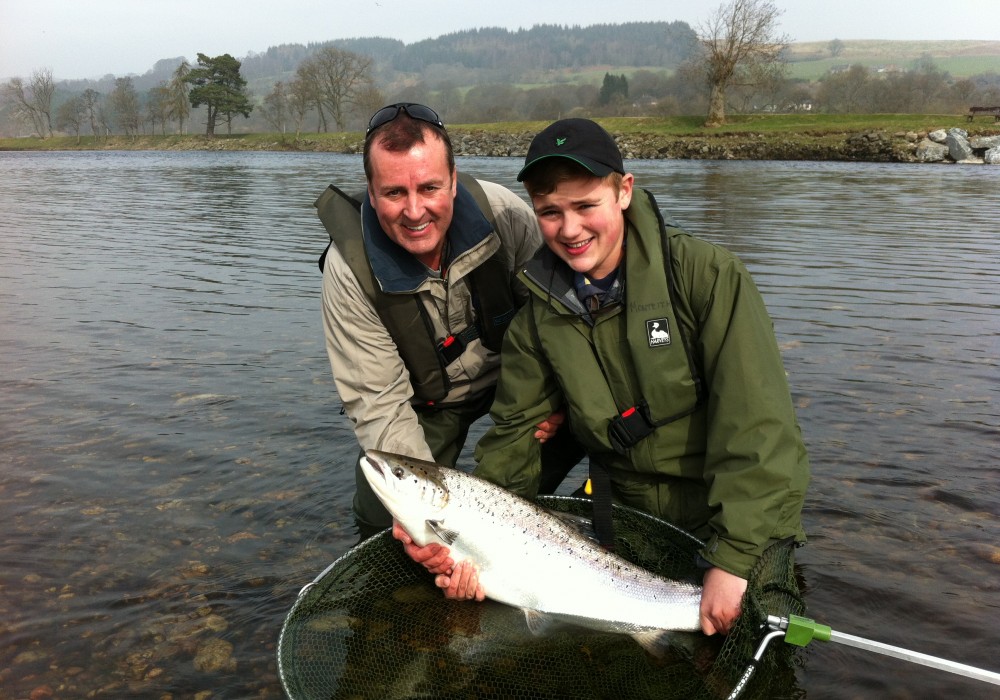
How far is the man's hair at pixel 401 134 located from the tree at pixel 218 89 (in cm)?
12557

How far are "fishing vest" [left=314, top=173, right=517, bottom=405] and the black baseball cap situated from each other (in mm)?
1234

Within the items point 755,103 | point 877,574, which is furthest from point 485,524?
point 755,103

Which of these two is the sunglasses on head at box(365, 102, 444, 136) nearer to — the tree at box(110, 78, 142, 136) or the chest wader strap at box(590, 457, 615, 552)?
the chest wader strap at box(590, 457, 615, 552)

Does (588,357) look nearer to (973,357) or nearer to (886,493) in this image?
(886,493)

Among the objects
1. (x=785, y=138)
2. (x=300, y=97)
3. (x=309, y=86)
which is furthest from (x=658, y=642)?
(x=309, y=86)

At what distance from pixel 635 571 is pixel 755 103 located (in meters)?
97.9

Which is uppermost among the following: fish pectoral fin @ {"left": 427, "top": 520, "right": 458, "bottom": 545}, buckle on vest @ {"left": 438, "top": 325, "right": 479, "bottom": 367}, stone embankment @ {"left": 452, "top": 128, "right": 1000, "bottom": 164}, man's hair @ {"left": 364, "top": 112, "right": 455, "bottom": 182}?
stone embankment @ {"left": 452, "top": 128, "right": 1000, "bottom": 164}

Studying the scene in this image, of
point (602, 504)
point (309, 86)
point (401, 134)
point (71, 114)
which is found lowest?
point (602, 504)

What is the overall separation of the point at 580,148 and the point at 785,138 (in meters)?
56.0

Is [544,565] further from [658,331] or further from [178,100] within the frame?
[178,100]

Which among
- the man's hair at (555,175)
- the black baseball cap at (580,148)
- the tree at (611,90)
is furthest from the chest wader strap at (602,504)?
the tree at (611,90)

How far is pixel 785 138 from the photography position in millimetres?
54375

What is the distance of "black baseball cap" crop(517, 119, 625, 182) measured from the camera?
3.74 metres

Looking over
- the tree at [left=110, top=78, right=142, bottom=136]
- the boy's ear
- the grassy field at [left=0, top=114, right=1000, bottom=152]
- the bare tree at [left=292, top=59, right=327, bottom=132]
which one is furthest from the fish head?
the tree at [left=110, top=78, right=142, bottom=136]
